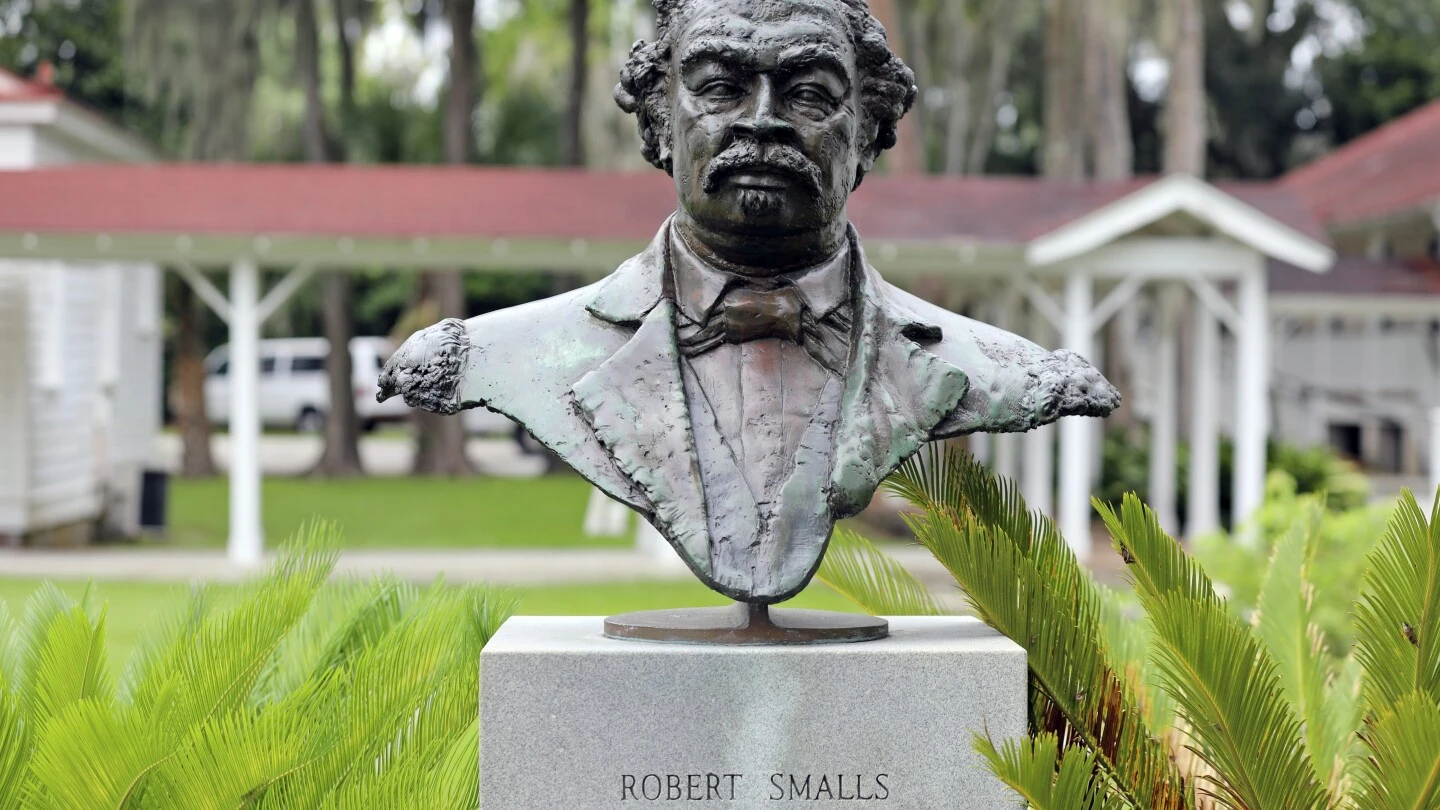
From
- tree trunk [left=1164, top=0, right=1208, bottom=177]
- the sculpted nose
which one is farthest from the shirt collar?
tree trunk [left=1164, top=0, right=1208, bottom=177]

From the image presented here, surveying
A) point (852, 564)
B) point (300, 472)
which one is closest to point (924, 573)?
point (852, 564)

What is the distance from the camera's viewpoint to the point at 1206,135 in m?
39.3

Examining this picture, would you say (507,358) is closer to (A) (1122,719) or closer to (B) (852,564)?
(B) (852,564)

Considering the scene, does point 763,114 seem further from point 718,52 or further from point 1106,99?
point 1106,99

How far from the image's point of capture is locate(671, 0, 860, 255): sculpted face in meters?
3.96

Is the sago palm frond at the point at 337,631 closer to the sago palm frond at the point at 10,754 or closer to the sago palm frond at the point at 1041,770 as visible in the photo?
the sago palm frond at the point at 10,754

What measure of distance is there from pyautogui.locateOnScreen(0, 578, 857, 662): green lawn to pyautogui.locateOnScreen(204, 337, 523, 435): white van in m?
26.7

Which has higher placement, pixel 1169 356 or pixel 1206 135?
pixel 1206 135

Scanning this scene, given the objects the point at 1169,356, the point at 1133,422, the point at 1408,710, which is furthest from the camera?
the point at 1133,422

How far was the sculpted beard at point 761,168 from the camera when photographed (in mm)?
3949

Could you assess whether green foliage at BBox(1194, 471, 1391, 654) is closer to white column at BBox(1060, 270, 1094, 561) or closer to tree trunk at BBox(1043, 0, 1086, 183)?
white column at BBox(1060, 270, 1094, 561)

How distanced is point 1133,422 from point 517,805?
21200 millimetres

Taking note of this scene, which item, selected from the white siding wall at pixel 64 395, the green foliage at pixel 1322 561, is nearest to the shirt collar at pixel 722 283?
the green foliage at pixel 1322 561

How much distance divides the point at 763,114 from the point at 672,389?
666 millimetres
